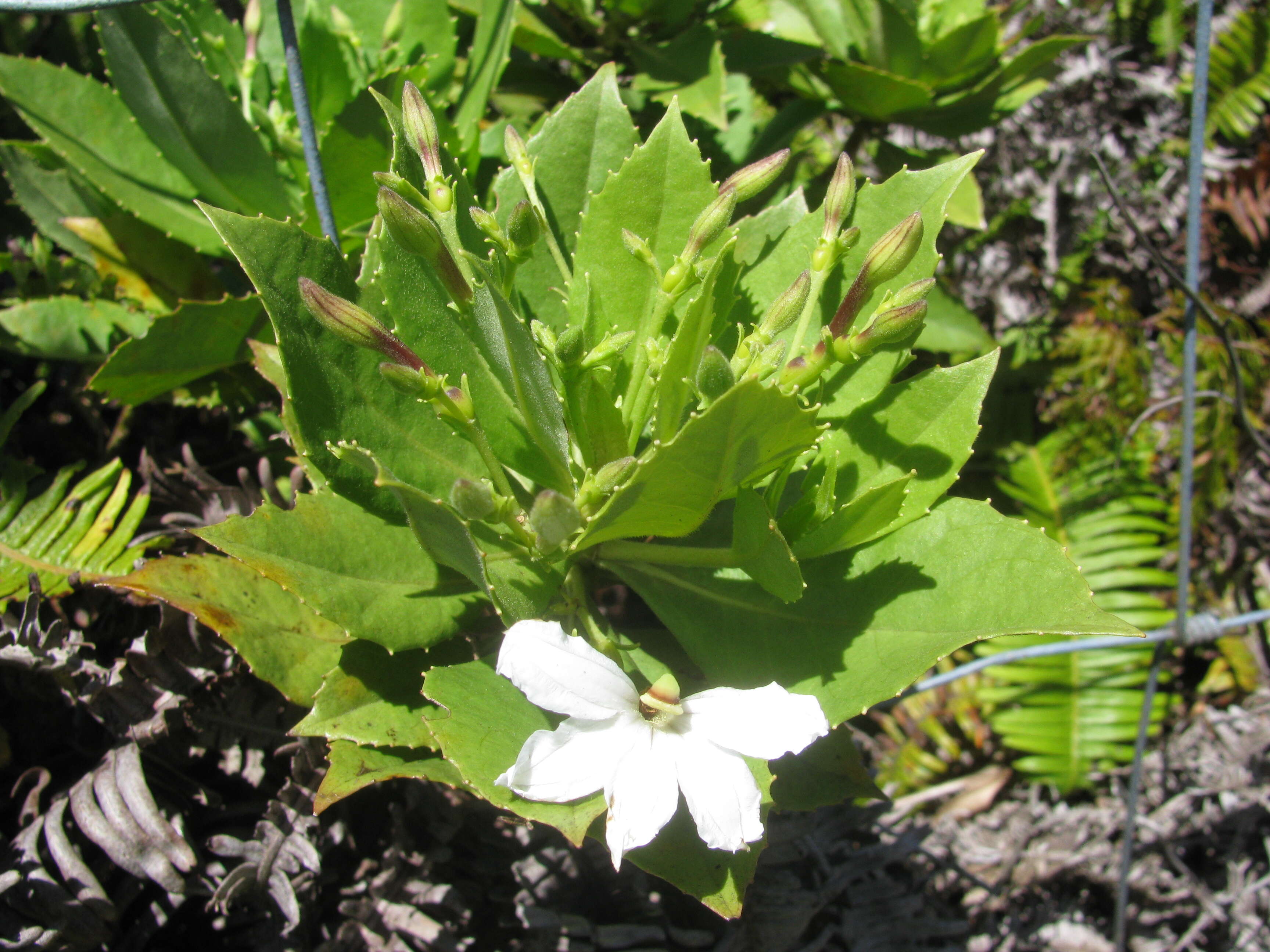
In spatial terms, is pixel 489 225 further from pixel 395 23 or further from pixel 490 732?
pixel 395 23

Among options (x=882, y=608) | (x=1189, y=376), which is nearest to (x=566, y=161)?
(x=882, y=608)

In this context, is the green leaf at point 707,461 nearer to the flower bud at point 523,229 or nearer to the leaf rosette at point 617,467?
the leaf rosette at point 617,467

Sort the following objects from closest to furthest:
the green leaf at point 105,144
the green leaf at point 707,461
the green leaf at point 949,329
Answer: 1. the green leaf at point 707,461
2. the green leaf at point 105,144
3. the green leaf at point 949,329

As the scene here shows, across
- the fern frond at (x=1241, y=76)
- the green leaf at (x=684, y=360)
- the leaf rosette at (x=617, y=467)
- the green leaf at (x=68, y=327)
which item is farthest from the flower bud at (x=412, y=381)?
the fern frond at (x=1241, y=76)

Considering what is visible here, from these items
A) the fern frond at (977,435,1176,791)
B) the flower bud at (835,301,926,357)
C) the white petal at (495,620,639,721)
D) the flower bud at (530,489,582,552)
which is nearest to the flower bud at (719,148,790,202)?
the flower bud at (835,301,926,357)

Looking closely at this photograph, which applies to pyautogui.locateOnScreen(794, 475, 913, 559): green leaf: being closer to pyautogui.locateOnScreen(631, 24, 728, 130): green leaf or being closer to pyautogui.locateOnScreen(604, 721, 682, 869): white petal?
pyautogui.locateOnScreen(604, 721, 682, 869): white petal
